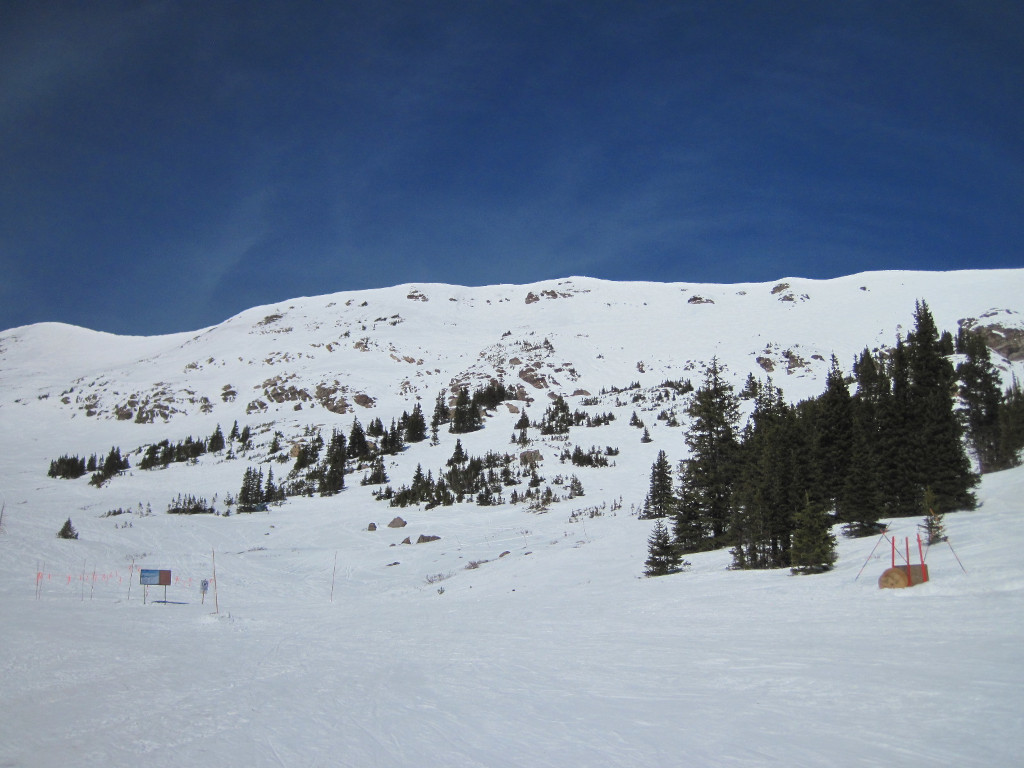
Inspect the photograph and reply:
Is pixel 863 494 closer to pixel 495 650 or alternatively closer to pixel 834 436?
pixel 834 436

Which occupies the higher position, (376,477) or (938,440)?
(938,440)

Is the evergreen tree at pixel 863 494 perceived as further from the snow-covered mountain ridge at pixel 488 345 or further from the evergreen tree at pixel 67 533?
the snow-covered mountain ridge at pixel 488 345

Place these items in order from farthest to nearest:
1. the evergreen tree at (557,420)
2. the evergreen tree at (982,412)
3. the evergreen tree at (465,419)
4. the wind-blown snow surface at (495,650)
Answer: the evergreen tree at (465,419), the evergreen tree at (557,420), the evergreen tree at (982,412), the wind-blown snow surface at (495,650)

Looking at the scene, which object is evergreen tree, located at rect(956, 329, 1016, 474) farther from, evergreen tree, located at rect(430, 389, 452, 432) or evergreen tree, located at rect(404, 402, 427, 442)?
evergreen tree, located at rect(430, 389, 452, 432)

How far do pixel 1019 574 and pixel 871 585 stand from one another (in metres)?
2.88

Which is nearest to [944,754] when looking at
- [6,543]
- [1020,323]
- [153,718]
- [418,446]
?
[153,718]

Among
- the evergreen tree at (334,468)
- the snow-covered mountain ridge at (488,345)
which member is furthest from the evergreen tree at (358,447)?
the snow-covered mountain ridge at (488,345)

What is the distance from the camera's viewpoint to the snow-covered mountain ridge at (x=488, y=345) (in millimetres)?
96312

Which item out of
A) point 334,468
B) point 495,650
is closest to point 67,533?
point 334,468

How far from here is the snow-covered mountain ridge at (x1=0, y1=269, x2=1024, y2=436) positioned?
9631 centimetres

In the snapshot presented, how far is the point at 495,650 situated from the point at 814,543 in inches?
395

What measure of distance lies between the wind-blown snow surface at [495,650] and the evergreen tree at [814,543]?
65 cm

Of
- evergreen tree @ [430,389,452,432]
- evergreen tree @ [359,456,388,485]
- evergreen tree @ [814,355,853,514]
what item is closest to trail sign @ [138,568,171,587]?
evergreen tree @ [814,355,853,514]

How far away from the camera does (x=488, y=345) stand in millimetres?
129000
